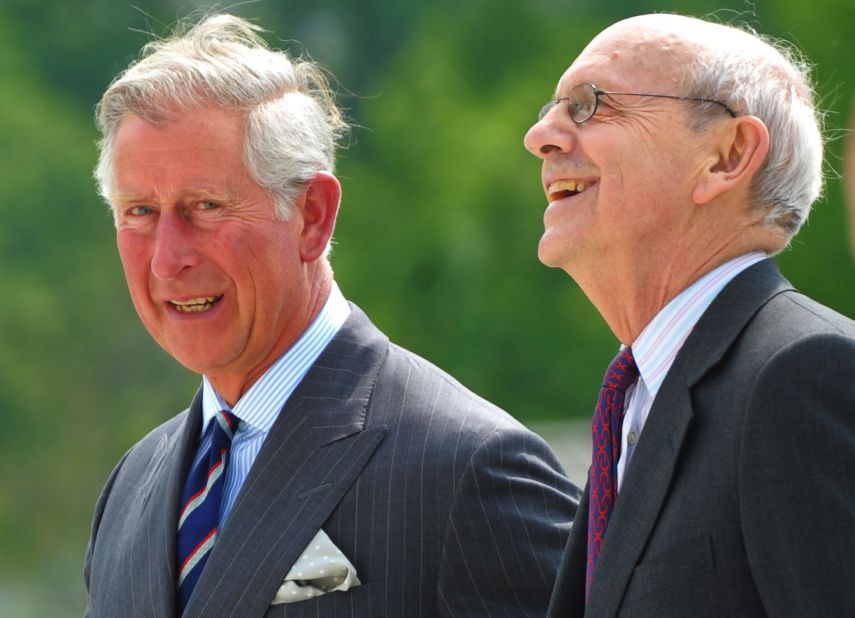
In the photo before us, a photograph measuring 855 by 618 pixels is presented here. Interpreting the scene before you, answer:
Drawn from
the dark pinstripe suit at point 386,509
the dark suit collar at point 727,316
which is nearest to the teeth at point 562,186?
the dark suit collar at point 727,316

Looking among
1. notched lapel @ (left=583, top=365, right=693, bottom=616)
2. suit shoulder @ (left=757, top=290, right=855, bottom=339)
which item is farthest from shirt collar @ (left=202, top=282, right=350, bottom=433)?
suit shoulder @ (left=757, top=290, right=855, bottom=339)

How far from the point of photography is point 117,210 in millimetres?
3395

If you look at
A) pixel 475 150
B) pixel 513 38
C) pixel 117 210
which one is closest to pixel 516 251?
pixel 475 150

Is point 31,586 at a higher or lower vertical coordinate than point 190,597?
lower

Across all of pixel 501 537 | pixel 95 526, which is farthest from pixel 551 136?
pixel 95 526

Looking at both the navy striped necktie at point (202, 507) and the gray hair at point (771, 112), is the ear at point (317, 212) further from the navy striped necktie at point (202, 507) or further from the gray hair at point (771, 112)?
the gray hair at point (771, 112)

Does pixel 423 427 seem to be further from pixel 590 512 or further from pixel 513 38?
pixel 513 38

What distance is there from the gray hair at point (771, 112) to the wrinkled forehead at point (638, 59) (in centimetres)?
3

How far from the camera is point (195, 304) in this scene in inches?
130

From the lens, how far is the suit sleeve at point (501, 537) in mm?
2938

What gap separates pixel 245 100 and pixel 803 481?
5.79 feet

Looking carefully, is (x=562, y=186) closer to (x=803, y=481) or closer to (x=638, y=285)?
(x=638, y=285)

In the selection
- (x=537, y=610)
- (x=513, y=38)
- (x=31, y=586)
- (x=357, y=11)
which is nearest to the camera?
(x=537, y=610)

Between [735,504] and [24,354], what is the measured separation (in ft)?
58.5
